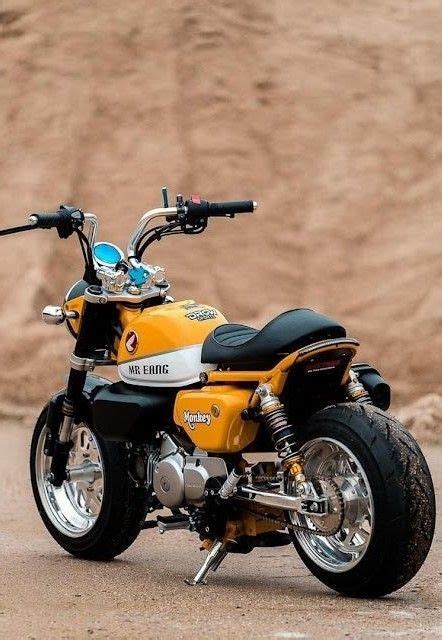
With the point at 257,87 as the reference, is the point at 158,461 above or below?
above

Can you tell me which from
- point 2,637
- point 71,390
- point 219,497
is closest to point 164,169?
point 71,390

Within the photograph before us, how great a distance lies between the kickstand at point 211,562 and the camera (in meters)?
6.00

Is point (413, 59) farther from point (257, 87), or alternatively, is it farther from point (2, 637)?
point (2, 637)

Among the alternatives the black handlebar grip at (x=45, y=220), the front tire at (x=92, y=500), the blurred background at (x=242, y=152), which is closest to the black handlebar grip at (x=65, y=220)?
the black handlebar grip at (x=45, y=220)

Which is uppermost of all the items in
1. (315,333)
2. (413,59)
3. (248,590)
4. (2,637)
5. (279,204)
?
(315,333)

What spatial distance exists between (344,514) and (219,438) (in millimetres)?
620

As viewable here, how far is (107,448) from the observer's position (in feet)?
22.1

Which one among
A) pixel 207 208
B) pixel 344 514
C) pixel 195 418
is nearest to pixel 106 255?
pixel 207 208

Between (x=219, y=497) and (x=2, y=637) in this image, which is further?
(x=219, y=497)

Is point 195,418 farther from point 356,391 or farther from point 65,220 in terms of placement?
point 65,220

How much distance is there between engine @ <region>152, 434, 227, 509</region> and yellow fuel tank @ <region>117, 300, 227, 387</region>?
0.99 feet

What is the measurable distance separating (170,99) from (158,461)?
36.7 ft

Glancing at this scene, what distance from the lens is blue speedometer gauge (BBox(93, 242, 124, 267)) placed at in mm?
6738

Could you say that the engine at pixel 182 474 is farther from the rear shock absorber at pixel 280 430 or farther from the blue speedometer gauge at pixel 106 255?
the blue speedometer gauge at pixel 106 255
